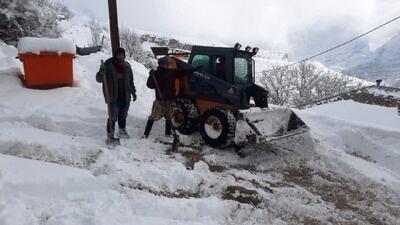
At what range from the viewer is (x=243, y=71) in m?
8.38

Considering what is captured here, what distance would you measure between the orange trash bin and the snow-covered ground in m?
0.35

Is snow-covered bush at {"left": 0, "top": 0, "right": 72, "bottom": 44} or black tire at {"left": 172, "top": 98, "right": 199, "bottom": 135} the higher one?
snow-covered bush at {"left": 0, "top": 0, "right": 72, "bottom": 44}

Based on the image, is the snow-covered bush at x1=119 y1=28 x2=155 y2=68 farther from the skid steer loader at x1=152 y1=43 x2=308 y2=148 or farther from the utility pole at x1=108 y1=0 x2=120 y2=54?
the skid steer loader at x1=152 y1=43 x2=308 y2=148

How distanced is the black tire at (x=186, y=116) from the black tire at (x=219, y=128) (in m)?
0.43

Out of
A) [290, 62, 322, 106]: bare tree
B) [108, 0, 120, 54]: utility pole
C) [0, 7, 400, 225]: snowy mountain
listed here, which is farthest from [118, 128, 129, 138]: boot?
[290, 62, 322, 106]: bare tree

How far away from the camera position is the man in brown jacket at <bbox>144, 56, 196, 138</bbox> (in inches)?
309

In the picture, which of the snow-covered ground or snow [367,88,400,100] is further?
snow [367,88,400,100]

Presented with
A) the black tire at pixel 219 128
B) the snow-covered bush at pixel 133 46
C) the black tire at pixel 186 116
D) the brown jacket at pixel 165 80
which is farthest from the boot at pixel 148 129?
the snow-covered bush at pixel 133 46

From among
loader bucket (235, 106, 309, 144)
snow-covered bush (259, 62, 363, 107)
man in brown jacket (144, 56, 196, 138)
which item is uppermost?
man in brown jacket (144, 56, 196, 138)

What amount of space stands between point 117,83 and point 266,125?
280cm

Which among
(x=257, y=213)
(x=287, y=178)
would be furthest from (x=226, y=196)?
(x=287, y=178)

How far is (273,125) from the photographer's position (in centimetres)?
781

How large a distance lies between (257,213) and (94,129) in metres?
4.33

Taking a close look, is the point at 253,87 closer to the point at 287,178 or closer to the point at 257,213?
the point at 287,178
